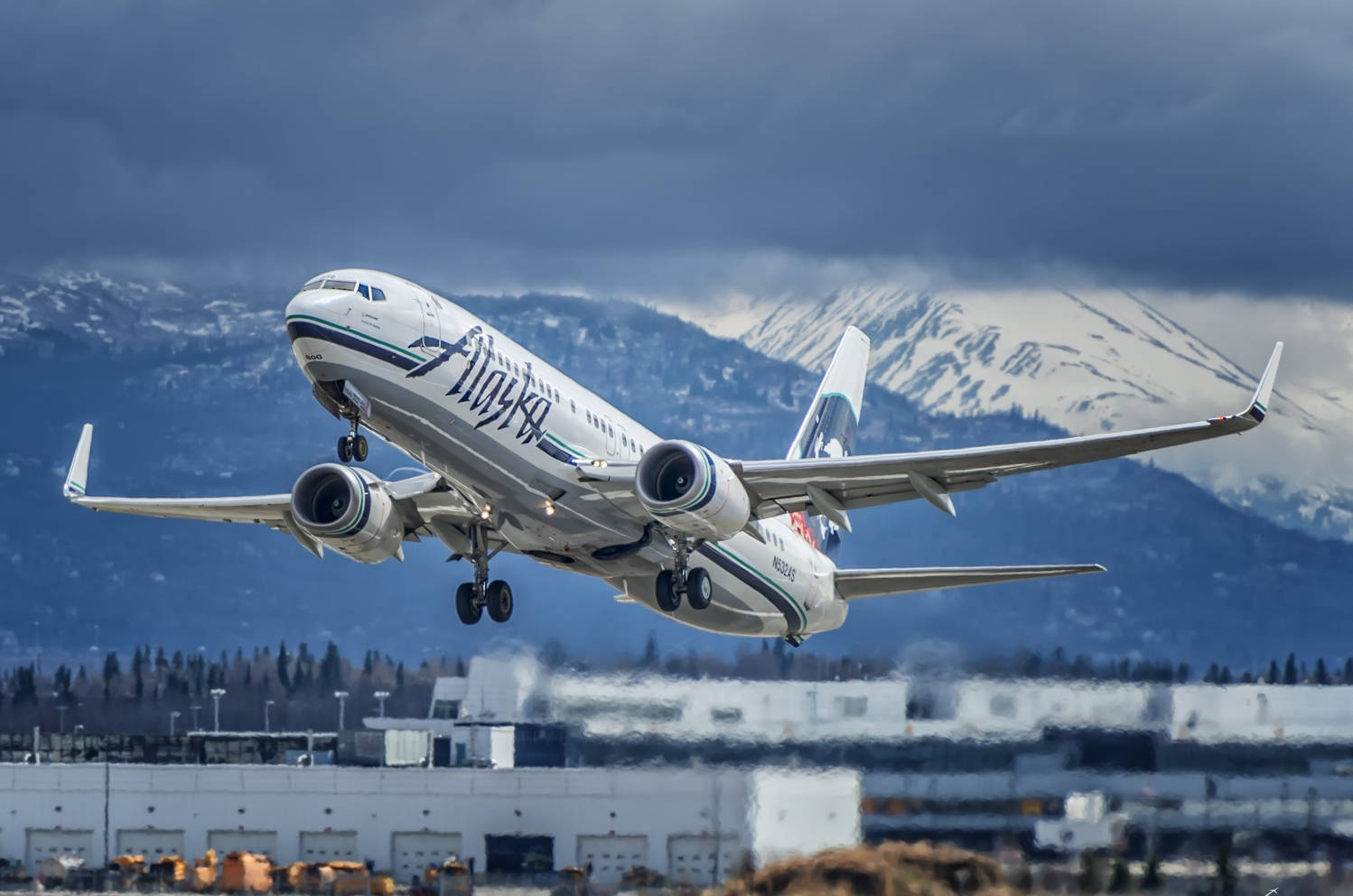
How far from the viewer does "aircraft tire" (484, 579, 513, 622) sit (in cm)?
3550

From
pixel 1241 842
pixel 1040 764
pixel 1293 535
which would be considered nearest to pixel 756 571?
pixel 1040 764

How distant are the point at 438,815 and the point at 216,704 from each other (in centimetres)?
2755

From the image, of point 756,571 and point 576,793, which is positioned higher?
point 756,571

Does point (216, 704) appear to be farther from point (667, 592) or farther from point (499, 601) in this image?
point (667, 592)

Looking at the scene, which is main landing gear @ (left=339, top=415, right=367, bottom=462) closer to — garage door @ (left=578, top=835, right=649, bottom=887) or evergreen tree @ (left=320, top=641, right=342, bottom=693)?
garage door @ (left=578, top=835, right=649, bottom=887)

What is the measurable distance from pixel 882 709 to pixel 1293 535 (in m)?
60.1

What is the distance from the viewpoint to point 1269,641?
62.6 metres

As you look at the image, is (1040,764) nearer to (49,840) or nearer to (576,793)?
(576,793)

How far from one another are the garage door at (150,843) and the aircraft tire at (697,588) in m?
14.5

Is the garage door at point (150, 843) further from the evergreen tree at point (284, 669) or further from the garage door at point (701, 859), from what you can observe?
the evergreen tree at point (284, 669)

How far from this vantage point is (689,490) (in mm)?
31203

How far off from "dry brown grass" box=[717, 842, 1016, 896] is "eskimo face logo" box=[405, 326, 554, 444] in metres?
7.81

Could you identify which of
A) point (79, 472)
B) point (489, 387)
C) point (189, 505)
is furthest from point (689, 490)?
point (79, 472)

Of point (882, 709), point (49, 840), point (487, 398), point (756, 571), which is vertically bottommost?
point (49, 840)
